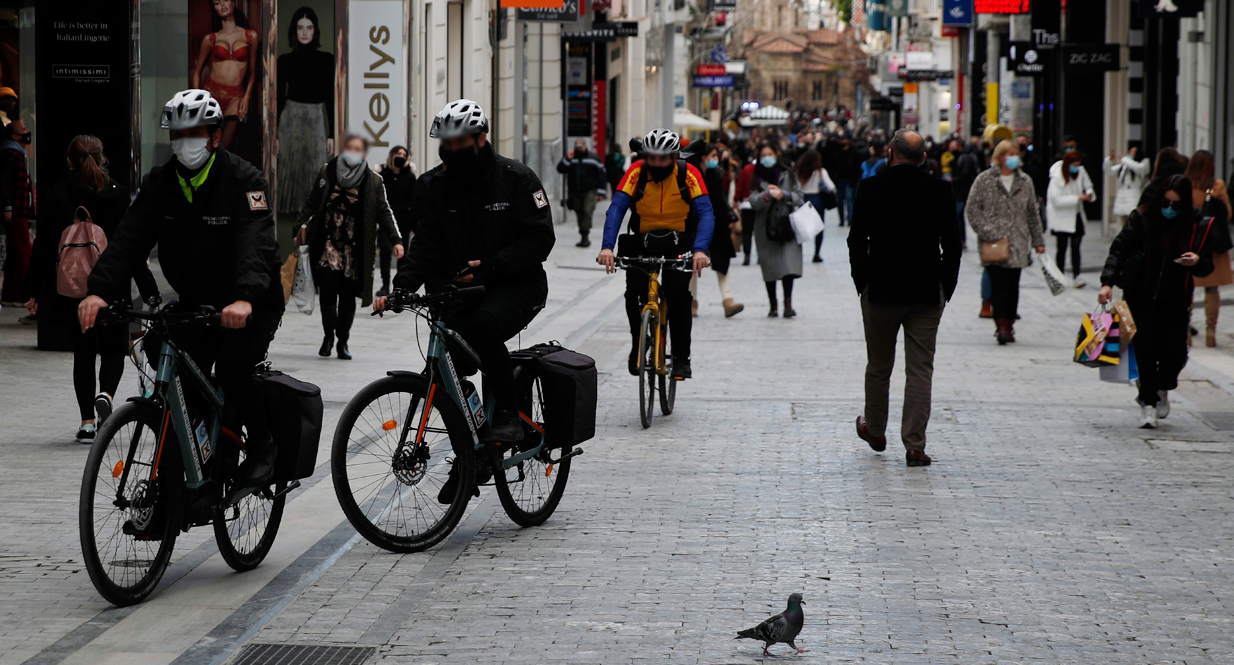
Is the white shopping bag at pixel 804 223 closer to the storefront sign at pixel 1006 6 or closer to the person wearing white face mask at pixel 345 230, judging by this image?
the person wearing white face mask at pixel 345 230

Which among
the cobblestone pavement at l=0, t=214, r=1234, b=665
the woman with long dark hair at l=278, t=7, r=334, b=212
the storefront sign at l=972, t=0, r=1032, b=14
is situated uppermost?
the storefront sign at l=972, t=0, r=1032, b=14

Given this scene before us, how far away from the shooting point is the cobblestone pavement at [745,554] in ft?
17.7

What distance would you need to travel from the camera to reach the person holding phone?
10141mm

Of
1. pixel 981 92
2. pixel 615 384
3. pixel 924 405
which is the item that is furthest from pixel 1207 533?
pixel 981 92

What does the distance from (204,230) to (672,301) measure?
494cm

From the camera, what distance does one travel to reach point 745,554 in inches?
262

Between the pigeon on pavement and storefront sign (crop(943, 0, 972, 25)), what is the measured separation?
1744 inches

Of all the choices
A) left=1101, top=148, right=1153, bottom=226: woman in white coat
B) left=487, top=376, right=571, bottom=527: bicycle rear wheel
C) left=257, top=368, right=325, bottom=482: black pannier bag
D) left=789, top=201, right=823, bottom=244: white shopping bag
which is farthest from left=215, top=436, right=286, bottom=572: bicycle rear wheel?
left=1101, top=148, right=1153, bottom=226: woman in white coat

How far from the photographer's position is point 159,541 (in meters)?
5.80

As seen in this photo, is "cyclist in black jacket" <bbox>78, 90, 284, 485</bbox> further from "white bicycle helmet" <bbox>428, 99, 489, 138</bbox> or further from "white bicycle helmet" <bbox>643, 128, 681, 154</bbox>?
"white bicycle helmet" <bbox>643, 128, 681, 154</bbox>

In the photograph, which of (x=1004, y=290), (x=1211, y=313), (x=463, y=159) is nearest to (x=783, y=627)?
(x=463, y=159)

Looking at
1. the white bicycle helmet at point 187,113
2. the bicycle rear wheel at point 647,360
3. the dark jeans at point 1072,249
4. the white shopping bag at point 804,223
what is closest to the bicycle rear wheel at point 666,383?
the bicycle rear wheel at point 647,360

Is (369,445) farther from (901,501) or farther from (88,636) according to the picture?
(901,501)

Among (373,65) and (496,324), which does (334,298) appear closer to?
(496,324)
